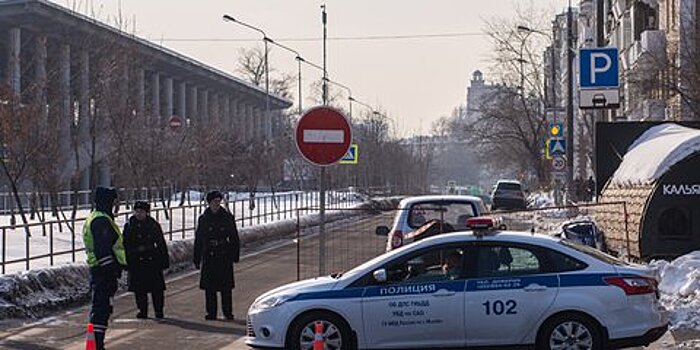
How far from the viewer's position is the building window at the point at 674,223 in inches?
825

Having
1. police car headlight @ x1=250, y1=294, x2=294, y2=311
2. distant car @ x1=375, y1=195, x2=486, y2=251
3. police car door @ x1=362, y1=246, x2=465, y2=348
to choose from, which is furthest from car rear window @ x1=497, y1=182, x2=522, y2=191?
police car door @ x1=362, y1=246, x2=465, y2=348

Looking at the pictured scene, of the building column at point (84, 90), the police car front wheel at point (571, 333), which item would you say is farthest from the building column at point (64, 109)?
the police car front wheel at point (571, 333)

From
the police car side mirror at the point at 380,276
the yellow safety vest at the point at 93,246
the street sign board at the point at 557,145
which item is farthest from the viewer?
the street sign board at the point at 557,145

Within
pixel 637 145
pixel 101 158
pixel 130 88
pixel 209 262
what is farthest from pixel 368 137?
pixel 209 262

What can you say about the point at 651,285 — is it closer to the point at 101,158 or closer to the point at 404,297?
the point at 404,297

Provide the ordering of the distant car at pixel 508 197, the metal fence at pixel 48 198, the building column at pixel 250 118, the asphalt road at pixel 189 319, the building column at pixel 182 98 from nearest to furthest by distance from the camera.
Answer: the asphalt road at pixel 189 319
the metal fence at pixel 48 198
the distant car at pixel 508 197
the building column at pixel 182 98
the building column at pixel 250 118

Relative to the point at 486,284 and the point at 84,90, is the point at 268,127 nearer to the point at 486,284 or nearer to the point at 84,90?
the point at 84,90

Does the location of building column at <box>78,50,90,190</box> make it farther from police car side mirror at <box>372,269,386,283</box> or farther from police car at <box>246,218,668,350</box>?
police car side mirror at <box>372,269,386,283</box>

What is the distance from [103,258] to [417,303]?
3645 mm

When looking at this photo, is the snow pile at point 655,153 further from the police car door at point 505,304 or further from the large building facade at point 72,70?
the large building facade at point 72,70

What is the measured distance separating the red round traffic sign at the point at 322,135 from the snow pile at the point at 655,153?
335 inches

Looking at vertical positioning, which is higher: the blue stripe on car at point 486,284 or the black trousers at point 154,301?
the blue stripe on car at point 486,284

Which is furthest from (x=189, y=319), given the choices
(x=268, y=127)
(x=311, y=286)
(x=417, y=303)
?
(x=268, y=127)

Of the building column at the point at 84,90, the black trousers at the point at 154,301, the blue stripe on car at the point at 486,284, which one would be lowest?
the black trousers at the point at 154,301
